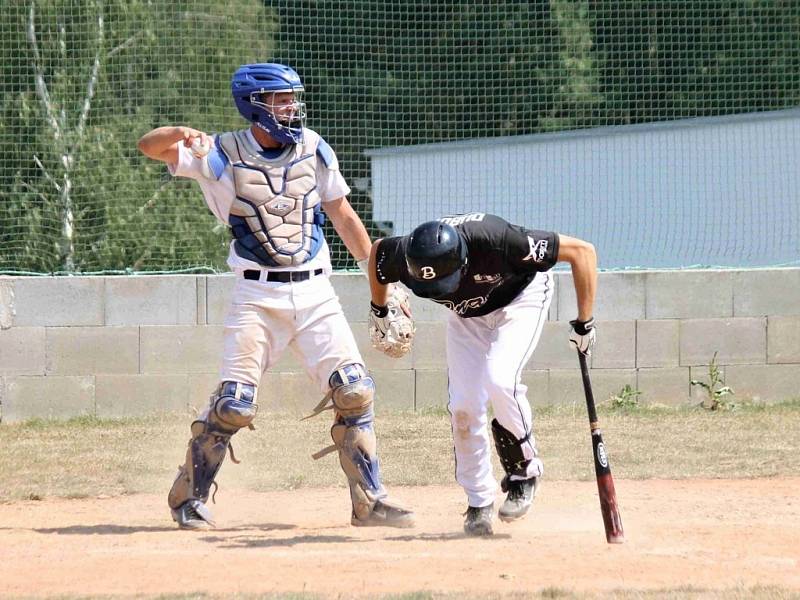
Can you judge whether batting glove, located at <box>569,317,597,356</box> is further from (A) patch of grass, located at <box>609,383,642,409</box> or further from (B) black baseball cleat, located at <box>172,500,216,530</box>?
(A) patch of grass, located at <box>609,383,642,409</box>

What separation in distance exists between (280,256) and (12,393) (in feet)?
16.8

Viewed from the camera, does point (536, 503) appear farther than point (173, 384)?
No

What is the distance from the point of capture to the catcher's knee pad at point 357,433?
6.70 meters

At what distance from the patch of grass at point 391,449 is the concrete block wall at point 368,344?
188 millimetres

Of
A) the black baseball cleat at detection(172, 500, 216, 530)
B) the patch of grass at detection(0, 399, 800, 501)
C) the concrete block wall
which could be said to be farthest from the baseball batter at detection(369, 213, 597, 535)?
the concrete block wall

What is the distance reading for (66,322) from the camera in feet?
36.0

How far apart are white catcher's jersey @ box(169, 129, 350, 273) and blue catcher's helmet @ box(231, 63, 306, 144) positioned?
129 mm

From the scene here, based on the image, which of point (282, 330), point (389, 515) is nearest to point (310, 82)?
point (282, 330)

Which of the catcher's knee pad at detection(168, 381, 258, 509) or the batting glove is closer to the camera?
the batting glove

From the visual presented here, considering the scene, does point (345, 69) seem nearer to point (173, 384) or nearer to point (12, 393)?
point (173, 384)

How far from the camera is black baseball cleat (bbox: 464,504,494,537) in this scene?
6391mm

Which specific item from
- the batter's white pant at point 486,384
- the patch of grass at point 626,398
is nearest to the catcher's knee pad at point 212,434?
the batter's white pant at point 486,384

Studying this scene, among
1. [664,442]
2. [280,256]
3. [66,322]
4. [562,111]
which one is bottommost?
[664,442]

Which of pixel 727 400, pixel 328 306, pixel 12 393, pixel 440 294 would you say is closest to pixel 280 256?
pixel 328 306
